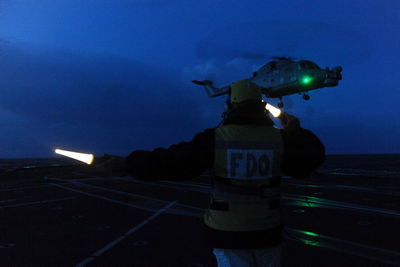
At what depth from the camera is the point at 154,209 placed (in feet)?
37.6

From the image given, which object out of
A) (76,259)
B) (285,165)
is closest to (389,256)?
(285,165)

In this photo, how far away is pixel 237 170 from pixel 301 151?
0.74m

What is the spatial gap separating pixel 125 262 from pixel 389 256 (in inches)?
200

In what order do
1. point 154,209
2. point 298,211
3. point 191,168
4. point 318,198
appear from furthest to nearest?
point 318,198
point 154,209
point 298,211
point 191,168

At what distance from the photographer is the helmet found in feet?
9.15

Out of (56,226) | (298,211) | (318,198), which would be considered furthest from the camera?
(318,198)

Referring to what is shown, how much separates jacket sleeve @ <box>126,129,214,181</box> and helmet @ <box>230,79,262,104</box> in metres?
0.44

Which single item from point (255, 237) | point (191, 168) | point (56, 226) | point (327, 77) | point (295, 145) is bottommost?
point (56, 226)

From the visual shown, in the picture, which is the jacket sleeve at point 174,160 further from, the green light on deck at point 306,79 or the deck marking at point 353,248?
the green light on deck at point 306,79

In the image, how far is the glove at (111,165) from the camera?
8.13ft

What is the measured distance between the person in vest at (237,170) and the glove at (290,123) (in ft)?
1.03

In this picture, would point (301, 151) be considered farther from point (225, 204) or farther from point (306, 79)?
point (306, 79)

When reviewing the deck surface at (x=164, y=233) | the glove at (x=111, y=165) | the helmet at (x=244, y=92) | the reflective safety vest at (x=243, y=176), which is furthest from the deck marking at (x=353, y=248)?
the glove at (x=111, y=165)

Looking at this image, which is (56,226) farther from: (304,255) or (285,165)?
A: (285,165)
